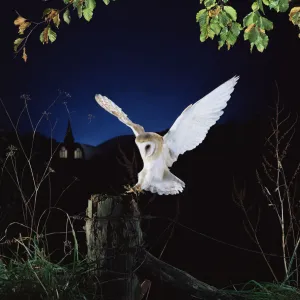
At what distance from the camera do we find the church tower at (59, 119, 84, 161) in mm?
12422

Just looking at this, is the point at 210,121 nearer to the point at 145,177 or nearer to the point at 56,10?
the point at 145,177

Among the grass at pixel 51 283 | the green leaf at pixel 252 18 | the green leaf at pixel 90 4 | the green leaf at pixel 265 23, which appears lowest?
the grass at pixel 51 283

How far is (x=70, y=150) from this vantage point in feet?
51.4

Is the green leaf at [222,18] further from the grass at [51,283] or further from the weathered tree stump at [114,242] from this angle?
the grass at [51,283]

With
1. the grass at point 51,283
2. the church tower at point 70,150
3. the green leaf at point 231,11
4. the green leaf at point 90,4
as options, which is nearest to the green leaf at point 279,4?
the green leaf at point 231,11

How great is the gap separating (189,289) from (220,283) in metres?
4.80

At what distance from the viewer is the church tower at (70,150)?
12422mm

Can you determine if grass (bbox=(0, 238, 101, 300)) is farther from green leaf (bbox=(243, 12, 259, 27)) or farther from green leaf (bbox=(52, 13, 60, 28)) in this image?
green leaf (bbox=(243, 12, 259, 27))

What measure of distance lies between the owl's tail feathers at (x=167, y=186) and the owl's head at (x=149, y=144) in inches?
8.1

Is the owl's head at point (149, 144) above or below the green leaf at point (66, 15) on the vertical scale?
below

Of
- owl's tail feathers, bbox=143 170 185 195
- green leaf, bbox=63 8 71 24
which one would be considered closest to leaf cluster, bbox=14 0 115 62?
green leaf, bbox=63 8 71 24

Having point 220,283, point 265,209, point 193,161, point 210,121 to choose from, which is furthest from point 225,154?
point 210,121

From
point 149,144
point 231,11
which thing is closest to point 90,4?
point 231,11

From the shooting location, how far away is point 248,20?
2.08 m
